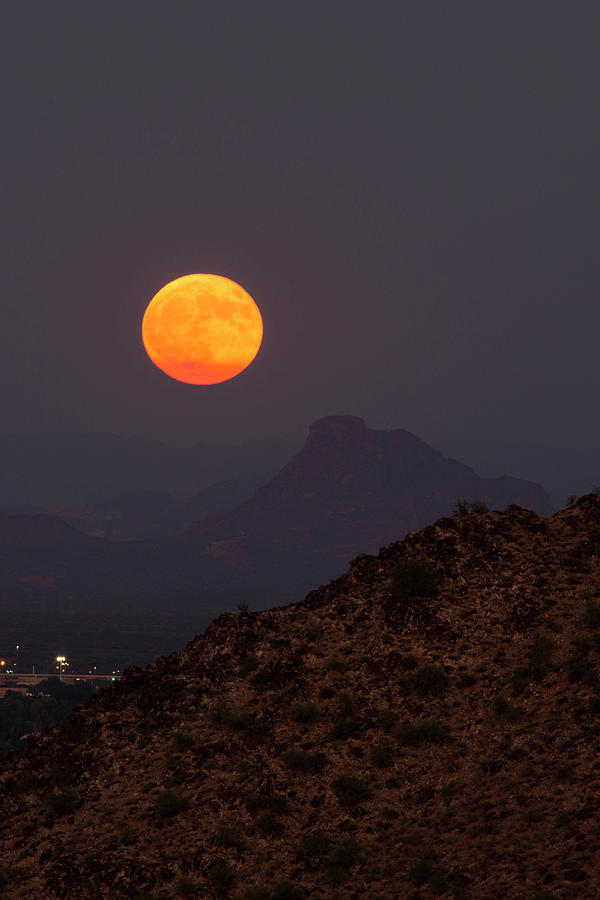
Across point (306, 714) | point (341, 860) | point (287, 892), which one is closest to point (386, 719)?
point (306, 714)

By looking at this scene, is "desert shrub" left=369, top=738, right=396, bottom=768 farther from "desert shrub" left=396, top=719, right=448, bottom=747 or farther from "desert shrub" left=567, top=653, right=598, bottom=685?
"desert shrub" left=567, top=653, right=598, bottom=685

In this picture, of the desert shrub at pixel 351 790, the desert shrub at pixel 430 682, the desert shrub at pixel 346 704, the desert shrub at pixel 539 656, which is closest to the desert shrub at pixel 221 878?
the desert shrub at pixel 351 790

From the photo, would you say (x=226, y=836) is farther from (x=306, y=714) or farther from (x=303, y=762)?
(x=306, y=714)

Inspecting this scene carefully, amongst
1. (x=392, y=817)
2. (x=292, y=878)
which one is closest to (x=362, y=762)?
(x=392, y=817)

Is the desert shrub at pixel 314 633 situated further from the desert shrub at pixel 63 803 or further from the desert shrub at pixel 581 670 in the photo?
the desert shrub at pixel 63 803

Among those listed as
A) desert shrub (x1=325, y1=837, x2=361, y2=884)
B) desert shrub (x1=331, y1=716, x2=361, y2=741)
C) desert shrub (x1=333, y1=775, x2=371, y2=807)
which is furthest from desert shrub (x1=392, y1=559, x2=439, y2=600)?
desert shrub (x1=325, y1=837, x2=361, y2=884)

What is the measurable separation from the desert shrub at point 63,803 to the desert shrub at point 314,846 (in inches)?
301

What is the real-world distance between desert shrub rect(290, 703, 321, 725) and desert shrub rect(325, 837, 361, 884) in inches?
230

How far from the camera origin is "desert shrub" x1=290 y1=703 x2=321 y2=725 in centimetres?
2731

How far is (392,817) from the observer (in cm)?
2258

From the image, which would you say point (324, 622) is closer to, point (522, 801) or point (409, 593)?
point (409, 593)

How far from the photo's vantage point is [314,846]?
71.5ft

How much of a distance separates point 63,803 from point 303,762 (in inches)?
285

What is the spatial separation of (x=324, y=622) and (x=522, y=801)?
1221 cm
